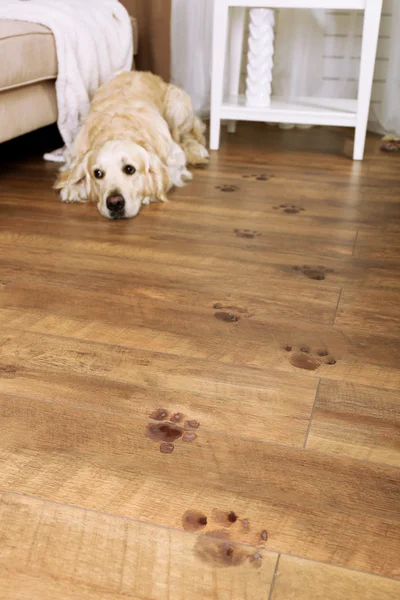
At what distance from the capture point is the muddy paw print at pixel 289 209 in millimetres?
2098

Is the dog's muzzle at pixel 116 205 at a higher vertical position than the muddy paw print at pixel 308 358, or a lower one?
lower

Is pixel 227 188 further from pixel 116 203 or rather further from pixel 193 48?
pixel 193 48

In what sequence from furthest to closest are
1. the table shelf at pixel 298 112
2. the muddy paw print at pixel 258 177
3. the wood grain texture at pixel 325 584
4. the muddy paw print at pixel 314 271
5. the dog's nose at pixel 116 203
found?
the table shelf at pixel 298 112 → the muddy paw print at pixel 258 177 → the dog's nose at pixel 116 203 → the muddy paw print at pixel 314 271 → the wood grain texture at pixel 325 584

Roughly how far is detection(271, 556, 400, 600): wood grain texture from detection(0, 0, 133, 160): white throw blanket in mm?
2290

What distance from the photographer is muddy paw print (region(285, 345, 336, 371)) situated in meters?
1.18

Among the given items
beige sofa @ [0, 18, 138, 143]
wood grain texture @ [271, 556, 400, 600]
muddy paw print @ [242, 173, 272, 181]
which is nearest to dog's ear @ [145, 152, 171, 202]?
muddy paw print @ [242, 173, 272, 181]

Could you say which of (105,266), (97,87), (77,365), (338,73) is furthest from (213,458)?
(338,73)

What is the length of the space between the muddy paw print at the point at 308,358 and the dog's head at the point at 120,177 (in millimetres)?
1018

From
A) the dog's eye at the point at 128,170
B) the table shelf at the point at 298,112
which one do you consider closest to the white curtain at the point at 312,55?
the table shelf at the point at 298,112

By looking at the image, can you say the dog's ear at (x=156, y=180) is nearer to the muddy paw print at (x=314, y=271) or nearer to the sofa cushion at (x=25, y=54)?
the sofa cushion at (x=25, y=54)

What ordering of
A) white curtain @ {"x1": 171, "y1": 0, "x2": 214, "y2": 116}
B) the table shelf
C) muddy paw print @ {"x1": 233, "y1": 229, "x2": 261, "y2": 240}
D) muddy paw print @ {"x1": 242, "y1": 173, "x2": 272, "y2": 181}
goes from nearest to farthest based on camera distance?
muddy paw print @ {"x1": 233, "y1": 229, "x2": 261, "y2": 240} → muddy paw print @ {"x1": 242, "y1": 173, "x2": 272, "y2": 181} → the table shelf → white curtain @ {"x1": 171, "y1": 0, "x2": 214, "y2": 116}

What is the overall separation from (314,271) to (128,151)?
903mm

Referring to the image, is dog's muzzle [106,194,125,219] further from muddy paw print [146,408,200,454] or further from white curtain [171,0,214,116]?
white curtain [171,0,214,116]

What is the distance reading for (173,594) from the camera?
2.31ft
